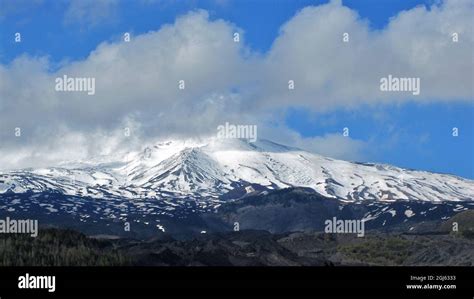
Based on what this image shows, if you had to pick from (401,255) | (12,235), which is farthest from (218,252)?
(401,255)

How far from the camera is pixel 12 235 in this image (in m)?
91.7

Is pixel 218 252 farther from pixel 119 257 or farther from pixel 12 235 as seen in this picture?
pixel 12 235

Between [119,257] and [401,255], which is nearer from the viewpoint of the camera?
[119,257]

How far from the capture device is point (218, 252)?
342 feet
